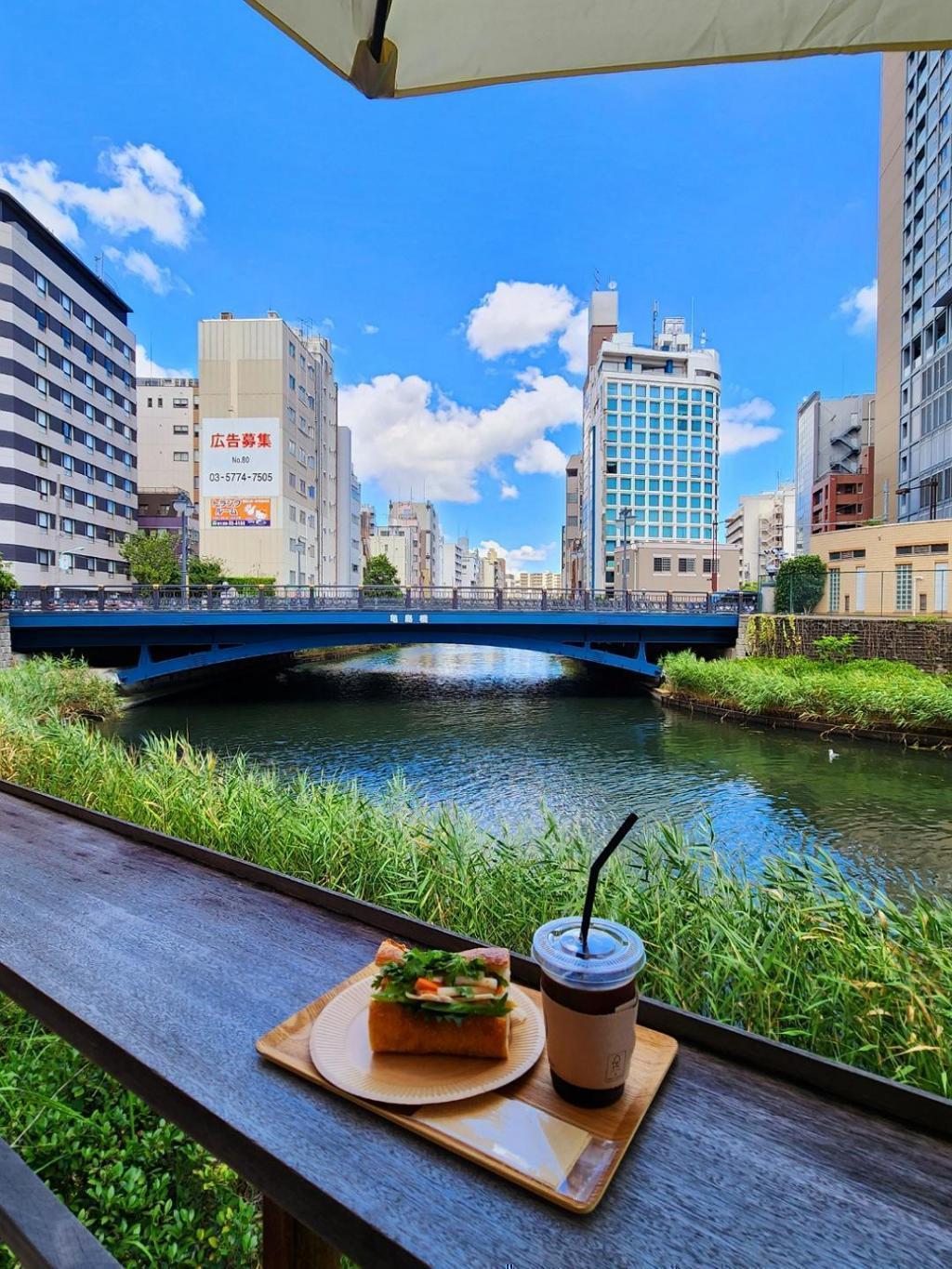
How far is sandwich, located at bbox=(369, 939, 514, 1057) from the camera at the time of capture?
1.21m

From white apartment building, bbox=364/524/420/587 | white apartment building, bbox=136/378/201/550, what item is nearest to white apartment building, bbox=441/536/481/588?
white apartment building, bbox=364/524/420/587

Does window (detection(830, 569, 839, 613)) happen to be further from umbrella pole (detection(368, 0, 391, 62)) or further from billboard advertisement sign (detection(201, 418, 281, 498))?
billboard advertisement sign (detection(201, 418, 281, 498))

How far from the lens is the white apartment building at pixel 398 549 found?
90812mm

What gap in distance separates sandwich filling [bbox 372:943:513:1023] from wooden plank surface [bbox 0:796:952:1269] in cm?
20

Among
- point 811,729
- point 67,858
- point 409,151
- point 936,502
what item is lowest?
point 811,729

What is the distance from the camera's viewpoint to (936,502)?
99.7 ft

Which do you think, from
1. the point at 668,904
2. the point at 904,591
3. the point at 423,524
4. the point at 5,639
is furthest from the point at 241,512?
the point at 423,524

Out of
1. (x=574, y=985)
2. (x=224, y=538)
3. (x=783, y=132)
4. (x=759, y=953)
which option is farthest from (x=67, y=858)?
(x=224, y=538)

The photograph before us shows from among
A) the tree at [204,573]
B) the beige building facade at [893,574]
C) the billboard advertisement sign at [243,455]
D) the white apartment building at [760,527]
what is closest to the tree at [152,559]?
the tree at [204,573]

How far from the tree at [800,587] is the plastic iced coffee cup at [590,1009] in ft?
85.5

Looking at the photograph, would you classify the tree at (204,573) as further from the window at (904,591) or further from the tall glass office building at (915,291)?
the tall glass office building at (915,291)

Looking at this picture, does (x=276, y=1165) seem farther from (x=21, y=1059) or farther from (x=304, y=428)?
(x=304, y=428)

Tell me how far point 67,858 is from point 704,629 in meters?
21.7

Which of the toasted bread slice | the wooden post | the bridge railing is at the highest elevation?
the bridge railing
